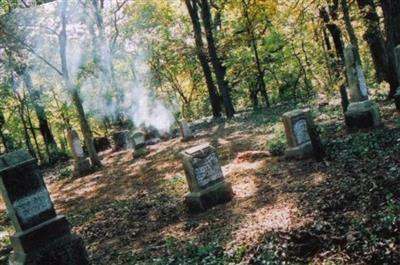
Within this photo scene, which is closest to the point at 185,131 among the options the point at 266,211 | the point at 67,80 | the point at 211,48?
the point at 67,80

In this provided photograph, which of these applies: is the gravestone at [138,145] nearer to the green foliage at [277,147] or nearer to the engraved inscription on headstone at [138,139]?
the engraved inscription on headstone at [138,139]

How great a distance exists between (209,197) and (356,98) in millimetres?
5456

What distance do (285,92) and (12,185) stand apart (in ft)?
90.4

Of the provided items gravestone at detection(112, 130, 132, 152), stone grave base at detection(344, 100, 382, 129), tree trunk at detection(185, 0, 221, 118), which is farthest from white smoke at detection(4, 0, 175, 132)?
stone grave base at detection(344, 100, 382, 129)

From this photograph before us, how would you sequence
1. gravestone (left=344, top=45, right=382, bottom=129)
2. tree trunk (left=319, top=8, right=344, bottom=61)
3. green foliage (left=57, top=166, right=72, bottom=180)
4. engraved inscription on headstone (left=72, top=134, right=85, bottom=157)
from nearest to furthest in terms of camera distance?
gravestone (left=344, top=45, right=382, bottom=129) < tree trunk (left=319, top=8, right=344, bottom=61) < engraved inscription on headstone (left=72, top=134, right=85, bottom=157) < green foliage (left=57, top=166, right=72, bottom=180)

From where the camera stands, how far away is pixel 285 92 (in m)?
32.4

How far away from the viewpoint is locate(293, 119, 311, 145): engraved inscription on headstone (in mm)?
10695

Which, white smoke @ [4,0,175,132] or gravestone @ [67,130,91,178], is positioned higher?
white smoke @ [4,0,175,132]

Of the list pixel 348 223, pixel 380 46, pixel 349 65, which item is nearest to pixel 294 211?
pixel 348 223

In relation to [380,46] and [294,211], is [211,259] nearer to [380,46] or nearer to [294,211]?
[294,211]

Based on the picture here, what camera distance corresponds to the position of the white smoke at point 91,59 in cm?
1736

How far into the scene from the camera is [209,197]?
8.80m

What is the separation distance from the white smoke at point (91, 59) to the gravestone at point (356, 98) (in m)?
11.0

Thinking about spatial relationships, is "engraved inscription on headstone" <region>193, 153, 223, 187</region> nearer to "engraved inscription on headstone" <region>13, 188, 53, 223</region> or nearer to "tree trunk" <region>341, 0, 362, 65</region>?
"engraved inscription on headstone" <region>13, 188, 53, 223</region>
